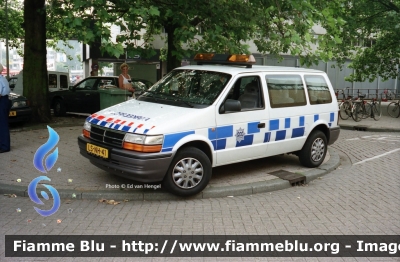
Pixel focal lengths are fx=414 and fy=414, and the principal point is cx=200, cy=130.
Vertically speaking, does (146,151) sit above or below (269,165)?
above

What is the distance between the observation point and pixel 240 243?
4.48 m

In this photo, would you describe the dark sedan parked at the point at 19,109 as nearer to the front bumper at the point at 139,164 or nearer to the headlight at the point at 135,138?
the front bumper at the point at 139,164

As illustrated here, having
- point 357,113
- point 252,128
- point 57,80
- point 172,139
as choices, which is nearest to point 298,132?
point 252,128

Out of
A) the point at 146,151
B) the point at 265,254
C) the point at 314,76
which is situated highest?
the point at 314,76

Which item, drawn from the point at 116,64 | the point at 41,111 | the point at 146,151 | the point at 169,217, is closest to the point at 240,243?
the point at 169,217

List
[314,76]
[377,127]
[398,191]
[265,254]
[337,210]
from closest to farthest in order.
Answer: [265,254] → [337,210] → [398,191] → [314,76] → [377,127]

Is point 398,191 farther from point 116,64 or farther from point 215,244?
point 116,64

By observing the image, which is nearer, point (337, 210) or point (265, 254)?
point (265, 254)

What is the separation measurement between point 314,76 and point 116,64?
24946 millimetres

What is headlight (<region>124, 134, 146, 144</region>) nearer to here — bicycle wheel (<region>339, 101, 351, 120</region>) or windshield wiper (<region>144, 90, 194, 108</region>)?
windshield wiper (<region>144, 90, 194, 108</region>)

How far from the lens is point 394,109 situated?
62.4 ft

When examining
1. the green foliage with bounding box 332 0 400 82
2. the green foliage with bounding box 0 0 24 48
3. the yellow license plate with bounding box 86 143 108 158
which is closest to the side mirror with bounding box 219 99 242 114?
the yellow license plate with bounding box 86 143 108 158

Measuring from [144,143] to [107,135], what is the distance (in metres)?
0.72

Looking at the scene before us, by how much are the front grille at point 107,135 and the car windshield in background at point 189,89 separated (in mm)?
1083
